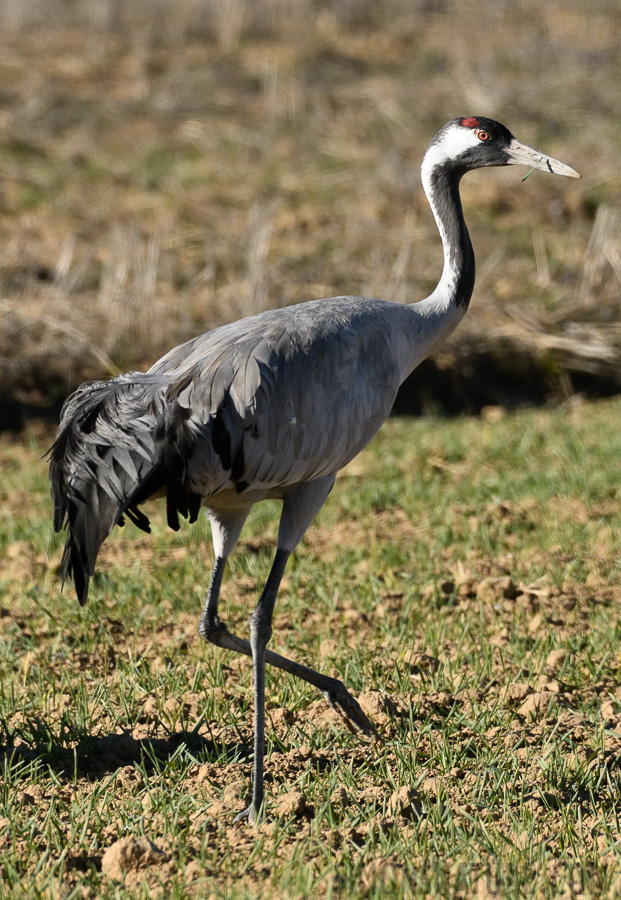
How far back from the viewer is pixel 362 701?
12.9 ft

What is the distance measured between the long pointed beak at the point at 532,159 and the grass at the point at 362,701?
1790 millimetres

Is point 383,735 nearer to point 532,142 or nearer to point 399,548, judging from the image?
point 399,548

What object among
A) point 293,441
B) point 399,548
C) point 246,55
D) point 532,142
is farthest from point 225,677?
point 246,55

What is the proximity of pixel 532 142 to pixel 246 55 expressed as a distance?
198 inches

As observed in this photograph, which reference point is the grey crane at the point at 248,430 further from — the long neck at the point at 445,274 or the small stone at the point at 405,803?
the small stone at the point at 405,803

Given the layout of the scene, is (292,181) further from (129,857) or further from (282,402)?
(129,857)

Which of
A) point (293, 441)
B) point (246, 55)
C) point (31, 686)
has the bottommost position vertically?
point (31, 686)

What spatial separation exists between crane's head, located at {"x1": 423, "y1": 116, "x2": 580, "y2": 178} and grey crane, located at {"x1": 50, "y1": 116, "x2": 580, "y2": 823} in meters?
0.02

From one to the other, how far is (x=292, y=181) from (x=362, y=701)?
961 centimetres

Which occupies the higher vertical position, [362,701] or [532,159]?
[532,159]

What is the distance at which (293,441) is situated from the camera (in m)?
3.76

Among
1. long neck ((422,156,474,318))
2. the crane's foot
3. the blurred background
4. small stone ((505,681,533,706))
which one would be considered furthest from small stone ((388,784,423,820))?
the blurred background

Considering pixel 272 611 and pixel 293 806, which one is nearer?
pixel 293 806

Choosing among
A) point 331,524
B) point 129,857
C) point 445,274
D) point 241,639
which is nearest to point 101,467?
point 241,639
